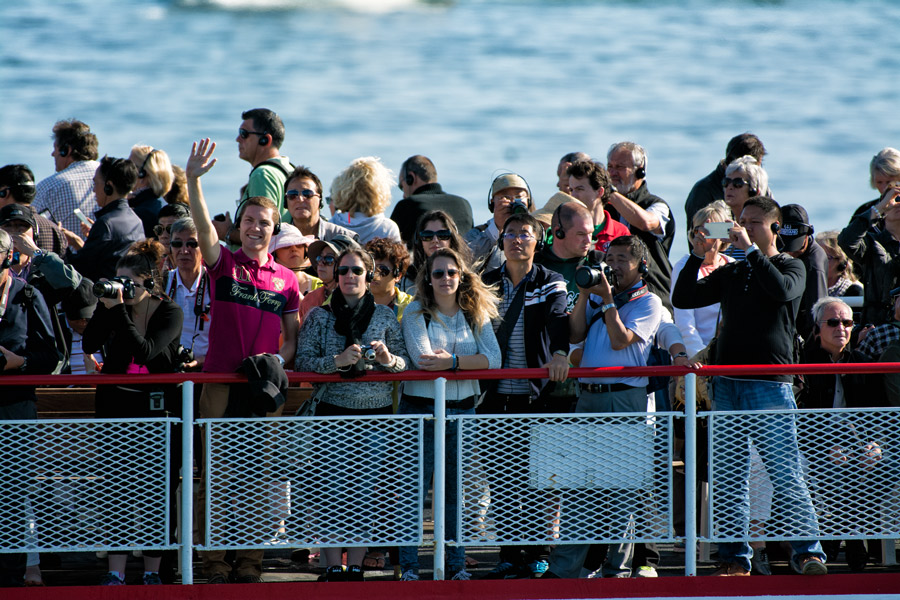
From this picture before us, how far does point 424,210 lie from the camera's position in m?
7.88

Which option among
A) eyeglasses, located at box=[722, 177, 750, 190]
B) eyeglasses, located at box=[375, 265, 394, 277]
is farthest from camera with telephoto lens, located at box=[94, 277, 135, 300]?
eyeglasses, located at box=[722, 177, 750, 190]

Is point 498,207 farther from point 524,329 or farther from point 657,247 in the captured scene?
point 524,329

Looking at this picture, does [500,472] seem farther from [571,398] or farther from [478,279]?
[478,279]

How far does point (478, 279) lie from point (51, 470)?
2.43 metres

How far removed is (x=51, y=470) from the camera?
551 centimetres

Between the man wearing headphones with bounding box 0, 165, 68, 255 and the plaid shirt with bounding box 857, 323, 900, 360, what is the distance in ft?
17.4

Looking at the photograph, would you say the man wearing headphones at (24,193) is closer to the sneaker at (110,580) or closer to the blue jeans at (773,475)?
the sneaker at (110,580)

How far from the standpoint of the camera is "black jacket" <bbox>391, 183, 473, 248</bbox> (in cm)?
789

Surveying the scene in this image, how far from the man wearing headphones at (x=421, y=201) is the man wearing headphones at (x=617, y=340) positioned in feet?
6.43

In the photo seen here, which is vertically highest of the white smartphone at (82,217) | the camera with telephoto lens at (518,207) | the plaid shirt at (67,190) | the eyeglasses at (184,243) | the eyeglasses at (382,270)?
the plaid shirt at (67,190)

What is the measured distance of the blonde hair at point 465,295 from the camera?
5.86m

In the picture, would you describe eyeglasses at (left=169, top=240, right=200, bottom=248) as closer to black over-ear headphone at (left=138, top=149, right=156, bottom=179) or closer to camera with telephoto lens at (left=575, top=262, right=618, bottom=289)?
black over-ear headphone at (left=138, top=149, right=156, bottom=179)

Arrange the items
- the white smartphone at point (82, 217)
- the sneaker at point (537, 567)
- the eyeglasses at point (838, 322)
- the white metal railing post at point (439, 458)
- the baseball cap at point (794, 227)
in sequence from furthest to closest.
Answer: the white smartphone at point (82, 217) → the eyeglasses at point (838, 322) → the baseball cap at point (794, 227) → the sneaker at point (537, 567) → the white metal railing post at point (439, 458)

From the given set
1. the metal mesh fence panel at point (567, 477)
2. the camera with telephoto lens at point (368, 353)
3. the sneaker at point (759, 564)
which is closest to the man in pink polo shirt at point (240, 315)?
the camera with telephoto lens at point (368, 353)
